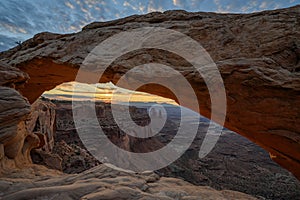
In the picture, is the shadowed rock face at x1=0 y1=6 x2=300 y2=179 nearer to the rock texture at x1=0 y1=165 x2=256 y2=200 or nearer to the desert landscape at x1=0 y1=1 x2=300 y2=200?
the desert landscape at x1=0 y1=1 x2=300 y2=200

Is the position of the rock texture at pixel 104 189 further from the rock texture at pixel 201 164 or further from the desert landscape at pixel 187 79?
the rock texture at pixel 201 164

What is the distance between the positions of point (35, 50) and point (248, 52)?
980cm

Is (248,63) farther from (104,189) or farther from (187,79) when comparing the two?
(104,189)

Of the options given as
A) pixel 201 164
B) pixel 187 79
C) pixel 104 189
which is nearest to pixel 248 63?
pixel 187 79

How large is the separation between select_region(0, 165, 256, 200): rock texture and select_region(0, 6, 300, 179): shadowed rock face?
8.35ft

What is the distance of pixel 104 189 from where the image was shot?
473 cm

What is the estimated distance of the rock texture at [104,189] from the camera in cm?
438

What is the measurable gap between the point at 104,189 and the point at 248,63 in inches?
213

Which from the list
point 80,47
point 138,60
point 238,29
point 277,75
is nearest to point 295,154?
point 277,75

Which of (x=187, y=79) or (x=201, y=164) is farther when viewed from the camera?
(x=201, y=164)

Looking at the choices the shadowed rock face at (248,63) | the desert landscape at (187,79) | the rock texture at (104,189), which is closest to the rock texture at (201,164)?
the desert landscape at (187,79)

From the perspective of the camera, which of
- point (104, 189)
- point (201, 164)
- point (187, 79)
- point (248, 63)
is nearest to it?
point (104, 189)

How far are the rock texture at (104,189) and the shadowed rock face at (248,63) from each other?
8.35 ft

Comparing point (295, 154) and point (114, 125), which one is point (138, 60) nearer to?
point (295, 154)
